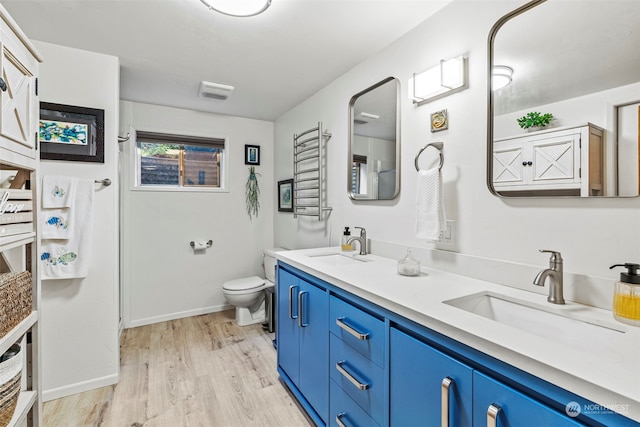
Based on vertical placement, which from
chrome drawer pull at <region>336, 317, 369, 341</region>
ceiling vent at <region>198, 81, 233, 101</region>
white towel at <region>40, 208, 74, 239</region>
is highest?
ceiling vent at <region>198, 81, 233, 101</region>

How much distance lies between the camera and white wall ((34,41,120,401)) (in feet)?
6.31

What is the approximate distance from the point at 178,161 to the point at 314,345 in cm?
267

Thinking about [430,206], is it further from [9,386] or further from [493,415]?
[9,386]

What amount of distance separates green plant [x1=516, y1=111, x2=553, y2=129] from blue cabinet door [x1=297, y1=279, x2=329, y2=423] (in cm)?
115

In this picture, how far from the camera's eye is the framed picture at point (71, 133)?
1.91 meters

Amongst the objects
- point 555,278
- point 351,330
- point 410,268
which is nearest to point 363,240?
point 410,268

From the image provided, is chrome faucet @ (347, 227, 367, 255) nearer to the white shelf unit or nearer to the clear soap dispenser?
the clear soap dispenser

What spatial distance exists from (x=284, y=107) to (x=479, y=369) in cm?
296

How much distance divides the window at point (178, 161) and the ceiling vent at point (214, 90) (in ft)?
2.23

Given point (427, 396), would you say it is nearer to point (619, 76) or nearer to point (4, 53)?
point (619, 76)

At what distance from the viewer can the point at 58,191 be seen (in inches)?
73.4

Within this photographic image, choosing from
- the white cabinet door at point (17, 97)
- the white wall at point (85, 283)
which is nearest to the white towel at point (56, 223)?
the white wall at point (85, 283)

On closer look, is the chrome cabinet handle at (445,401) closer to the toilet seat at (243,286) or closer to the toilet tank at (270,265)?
the toilet seat at (243,286)

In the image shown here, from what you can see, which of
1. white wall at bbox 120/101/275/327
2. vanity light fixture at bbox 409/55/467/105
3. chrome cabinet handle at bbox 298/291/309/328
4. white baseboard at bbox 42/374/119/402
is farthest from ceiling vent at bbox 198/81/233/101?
white baseboard at bbox 42/374/119/402
